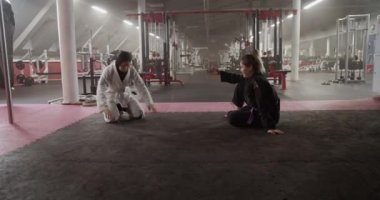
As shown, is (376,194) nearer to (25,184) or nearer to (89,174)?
(89,174)

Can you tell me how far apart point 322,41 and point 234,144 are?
80.6 ft

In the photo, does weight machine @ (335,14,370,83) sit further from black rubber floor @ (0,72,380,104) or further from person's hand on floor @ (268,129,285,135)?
person's hand on floor @ (268,129,285,135)

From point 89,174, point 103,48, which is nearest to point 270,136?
point 89,174

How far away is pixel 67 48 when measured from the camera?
5824 mm

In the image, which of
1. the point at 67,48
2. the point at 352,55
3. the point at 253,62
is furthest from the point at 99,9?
the point at 253,62

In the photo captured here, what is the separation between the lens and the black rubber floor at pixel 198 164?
1.82 metres

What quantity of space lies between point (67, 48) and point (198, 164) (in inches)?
171

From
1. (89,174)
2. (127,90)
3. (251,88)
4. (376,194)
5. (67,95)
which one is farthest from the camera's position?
(67,95)

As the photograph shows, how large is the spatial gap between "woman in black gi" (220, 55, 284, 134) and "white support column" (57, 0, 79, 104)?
3217mm

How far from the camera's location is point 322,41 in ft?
82.1

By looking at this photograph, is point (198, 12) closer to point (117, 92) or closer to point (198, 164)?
point (117, 92)

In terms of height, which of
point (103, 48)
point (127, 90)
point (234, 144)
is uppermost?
point (103, 48)

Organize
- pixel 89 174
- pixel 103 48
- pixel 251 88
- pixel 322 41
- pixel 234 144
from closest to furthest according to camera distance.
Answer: pixel 89 174, pixel 234 144, pixel 251 88, pixel 103 48, pixel 322 41

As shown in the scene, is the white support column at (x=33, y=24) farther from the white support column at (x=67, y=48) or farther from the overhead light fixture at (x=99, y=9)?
the white support column at (x=67, y=48)
